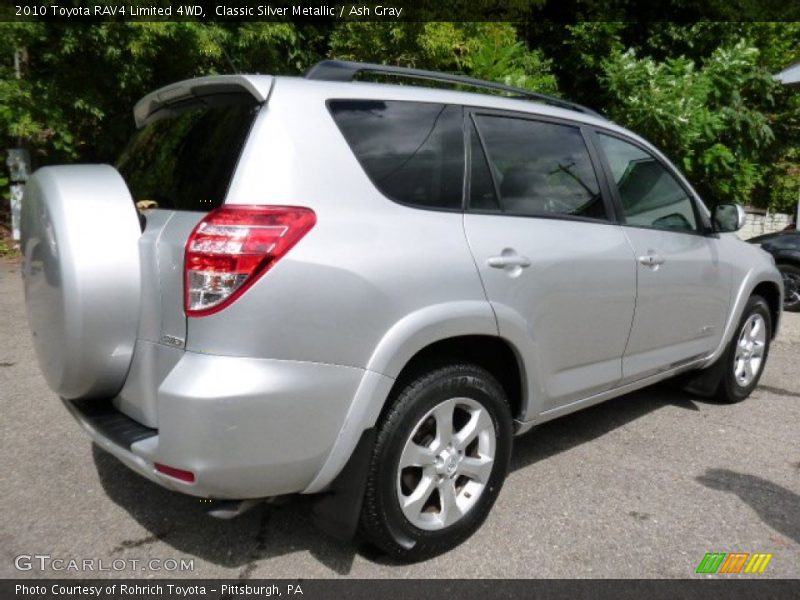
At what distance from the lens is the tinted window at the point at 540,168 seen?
2.89m

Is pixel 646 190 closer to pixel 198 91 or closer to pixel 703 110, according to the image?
pixel 198 91

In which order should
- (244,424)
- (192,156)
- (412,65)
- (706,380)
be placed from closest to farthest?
(244,424)
(192,156)
(706,380)
(412,65)

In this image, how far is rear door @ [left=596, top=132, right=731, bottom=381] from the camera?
349 centimetres

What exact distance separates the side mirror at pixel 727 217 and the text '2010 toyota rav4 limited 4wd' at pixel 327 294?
51.0 inches

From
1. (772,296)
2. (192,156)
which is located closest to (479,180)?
(192,156)

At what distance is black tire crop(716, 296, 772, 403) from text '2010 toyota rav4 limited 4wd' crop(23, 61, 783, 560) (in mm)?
1717

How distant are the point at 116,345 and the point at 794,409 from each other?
14.3 feet

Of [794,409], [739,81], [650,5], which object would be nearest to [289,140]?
[794,409]

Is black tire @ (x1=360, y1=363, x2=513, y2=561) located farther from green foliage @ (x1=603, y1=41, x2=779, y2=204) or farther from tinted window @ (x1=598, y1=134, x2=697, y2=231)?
green foliage @ (x1=603, y1=41, x2=779, y2=204)

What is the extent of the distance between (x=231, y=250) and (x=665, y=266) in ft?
8.07

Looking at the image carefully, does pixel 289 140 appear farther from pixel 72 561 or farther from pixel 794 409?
pixel 794 409

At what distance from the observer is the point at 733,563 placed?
2.72 metres

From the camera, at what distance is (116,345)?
230 centimetres
